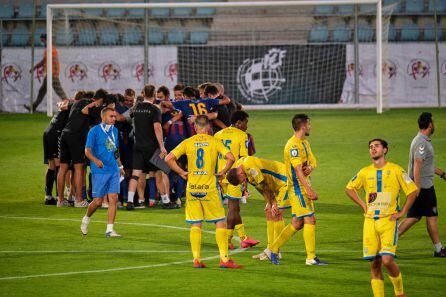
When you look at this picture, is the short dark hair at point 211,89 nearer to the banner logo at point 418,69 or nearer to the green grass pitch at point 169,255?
the green grass pitch at point 169,255

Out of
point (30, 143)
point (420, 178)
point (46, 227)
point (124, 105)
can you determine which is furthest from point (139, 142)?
point (30, 143)

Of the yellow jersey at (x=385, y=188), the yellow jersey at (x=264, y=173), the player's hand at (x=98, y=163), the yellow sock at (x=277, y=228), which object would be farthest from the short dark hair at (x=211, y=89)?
the yellow jersey at (x=385, y=188)

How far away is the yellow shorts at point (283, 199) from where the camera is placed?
40.9ft

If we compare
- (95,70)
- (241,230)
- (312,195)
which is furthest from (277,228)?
(95,70)

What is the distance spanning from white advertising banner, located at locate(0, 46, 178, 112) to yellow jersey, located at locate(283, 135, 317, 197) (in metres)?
23.8

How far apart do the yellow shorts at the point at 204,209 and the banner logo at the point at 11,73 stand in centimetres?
2538

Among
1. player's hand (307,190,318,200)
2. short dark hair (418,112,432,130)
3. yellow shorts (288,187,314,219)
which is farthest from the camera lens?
short dark hair (418,112,432,130)

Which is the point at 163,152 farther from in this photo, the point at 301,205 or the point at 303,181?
the point at 303,181

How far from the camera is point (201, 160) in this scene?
39.0ft

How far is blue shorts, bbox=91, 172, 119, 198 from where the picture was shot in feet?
46.8

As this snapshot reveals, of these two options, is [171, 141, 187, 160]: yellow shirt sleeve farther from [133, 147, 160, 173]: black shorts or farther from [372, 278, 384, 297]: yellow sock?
[133, 147, 160, 173]: black shorts

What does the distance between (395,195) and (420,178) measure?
117 inches

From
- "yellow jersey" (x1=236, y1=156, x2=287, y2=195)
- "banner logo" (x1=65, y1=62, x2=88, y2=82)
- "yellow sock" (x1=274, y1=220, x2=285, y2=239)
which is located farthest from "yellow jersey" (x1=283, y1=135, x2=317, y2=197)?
"banner logo" (x1=65, y1=62, x2=88, y2=82)

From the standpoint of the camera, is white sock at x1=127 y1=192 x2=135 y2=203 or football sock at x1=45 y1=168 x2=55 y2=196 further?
football sock at x1=45 y1=168 x2=55 y2=196
